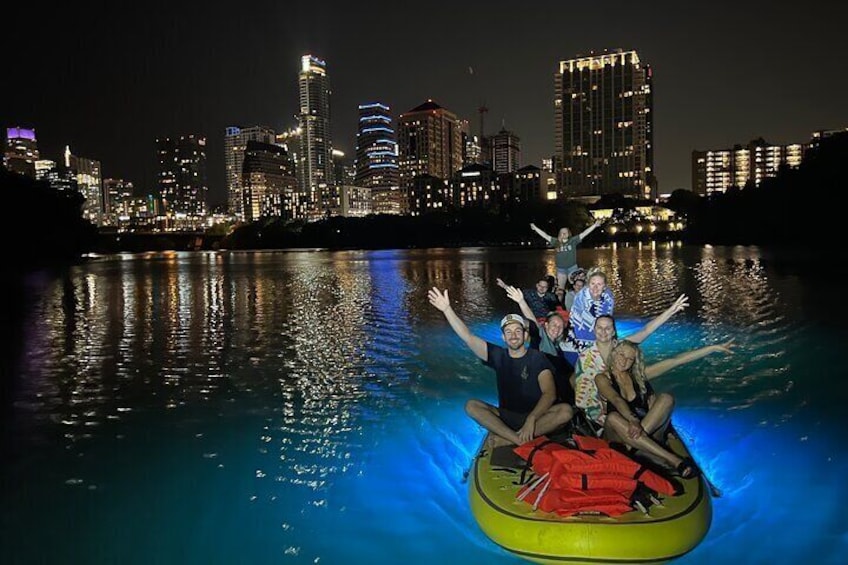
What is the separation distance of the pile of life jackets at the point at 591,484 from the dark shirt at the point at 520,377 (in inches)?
57.1

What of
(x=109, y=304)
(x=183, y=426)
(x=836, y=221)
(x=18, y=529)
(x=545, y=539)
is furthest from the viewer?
(x=836, y=221)

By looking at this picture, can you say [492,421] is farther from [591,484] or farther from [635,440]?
[591,484]

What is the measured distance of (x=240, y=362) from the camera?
16.9m

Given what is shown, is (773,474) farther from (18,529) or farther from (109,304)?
(109,304)

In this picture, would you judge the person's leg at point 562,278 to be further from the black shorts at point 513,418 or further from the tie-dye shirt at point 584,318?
the black shorts at point 513,418

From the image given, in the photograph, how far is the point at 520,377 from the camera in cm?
773

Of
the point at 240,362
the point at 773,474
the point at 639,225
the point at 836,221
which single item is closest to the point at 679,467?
the point at 773,474

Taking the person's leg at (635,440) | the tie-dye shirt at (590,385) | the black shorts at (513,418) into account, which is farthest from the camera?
the tie-dye shirt at (590,385)

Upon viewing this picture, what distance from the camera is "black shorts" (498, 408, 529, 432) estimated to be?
7.61 meters

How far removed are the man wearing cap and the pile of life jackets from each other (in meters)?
1.04

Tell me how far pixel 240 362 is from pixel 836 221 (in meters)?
77.6

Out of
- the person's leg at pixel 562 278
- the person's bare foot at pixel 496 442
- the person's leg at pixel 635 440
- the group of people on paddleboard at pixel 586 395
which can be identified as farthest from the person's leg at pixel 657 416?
the person's leg at pixel 562 278

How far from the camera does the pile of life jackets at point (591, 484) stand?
19.1ft

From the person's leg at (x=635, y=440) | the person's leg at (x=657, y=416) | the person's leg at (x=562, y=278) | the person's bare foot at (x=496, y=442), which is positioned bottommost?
the person's bare foot at (x=496, y=442)
